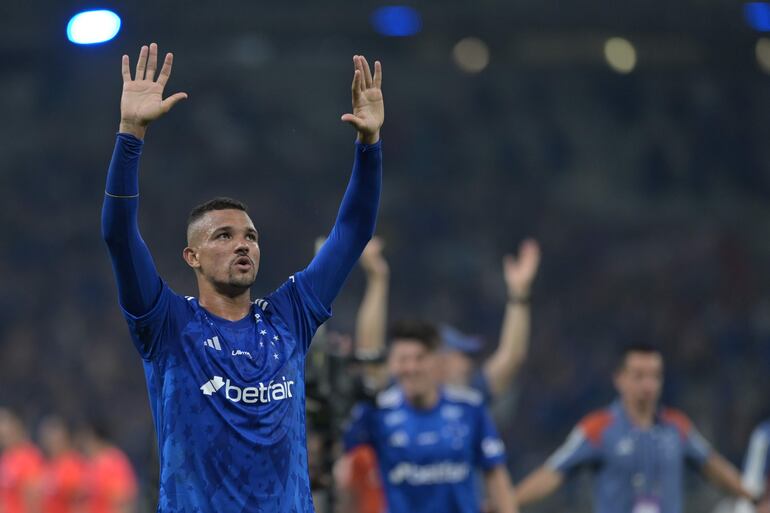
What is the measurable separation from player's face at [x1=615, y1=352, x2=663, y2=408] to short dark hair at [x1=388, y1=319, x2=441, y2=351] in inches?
53.1

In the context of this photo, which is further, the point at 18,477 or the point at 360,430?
the point at 18,477

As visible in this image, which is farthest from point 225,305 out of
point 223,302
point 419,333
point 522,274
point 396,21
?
point 396,21

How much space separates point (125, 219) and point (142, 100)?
0.40 metres

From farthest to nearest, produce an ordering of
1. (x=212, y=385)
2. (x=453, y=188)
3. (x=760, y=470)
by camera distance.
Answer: (x=453, y=188), (x=760, y=470), (x=212, y=385)

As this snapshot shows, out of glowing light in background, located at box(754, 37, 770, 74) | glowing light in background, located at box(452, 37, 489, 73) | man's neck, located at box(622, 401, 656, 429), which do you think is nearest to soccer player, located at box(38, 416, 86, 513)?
man's neck, located at box(622, 401, 656, 429)

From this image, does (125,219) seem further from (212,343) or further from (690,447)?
(690,447)

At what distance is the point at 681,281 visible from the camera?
2003cm

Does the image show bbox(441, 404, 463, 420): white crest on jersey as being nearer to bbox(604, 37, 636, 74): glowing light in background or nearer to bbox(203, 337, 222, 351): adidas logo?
bbox(203, 337, 222, 351): adidas logo

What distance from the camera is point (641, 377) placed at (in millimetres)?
8086

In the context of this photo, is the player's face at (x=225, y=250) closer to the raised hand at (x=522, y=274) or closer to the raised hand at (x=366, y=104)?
the raised hand at (x=366, y=104)

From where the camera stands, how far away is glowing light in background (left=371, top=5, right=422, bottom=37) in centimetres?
1797

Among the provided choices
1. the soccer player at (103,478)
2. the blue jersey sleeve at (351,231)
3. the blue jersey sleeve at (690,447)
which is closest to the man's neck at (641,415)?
the blue jersey sleeve at (690,447)

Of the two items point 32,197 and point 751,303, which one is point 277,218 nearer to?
point 32,197

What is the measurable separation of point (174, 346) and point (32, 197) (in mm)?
16965
